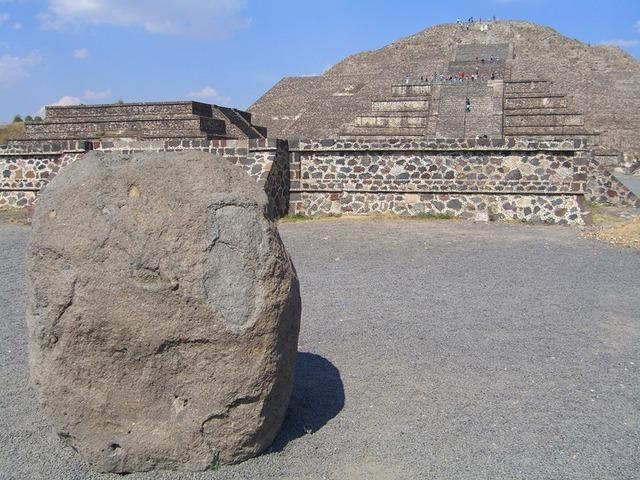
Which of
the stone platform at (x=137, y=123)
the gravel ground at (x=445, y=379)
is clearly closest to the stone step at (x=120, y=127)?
the stone platform at (x=137, y=123)

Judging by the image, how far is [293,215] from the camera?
40.9 ft

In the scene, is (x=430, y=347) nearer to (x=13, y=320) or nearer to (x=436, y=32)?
(x=13, y=320)

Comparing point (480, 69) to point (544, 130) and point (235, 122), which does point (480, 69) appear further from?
point (235, 122)

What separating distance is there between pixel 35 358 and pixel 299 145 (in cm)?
981

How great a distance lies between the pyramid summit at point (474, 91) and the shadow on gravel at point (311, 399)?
1564cm

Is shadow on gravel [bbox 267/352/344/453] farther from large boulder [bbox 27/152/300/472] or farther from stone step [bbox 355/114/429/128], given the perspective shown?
stone step [bbox 355/114/429/128]

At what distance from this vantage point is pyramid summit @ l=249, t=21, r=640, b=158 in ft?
68.2

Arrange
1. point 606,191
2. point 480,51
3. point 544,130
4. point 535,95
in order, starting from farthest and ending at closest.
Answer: point 480,51 < point 535,95 < point 544,130 < point 606,191

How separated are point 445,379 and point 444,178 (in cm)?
832

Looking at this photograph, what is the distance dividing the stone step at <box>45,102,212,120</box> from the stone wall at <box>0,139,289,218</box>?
14.9 feet

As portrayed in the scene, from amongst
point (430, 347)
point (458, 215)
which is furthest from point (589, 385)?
point (458, 215)

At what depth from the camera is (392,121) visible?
67.2 feet

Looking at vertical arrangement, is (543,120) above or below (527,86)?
below

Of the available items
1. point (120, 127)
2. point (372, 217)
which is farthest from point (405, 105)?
point (372, 217)
